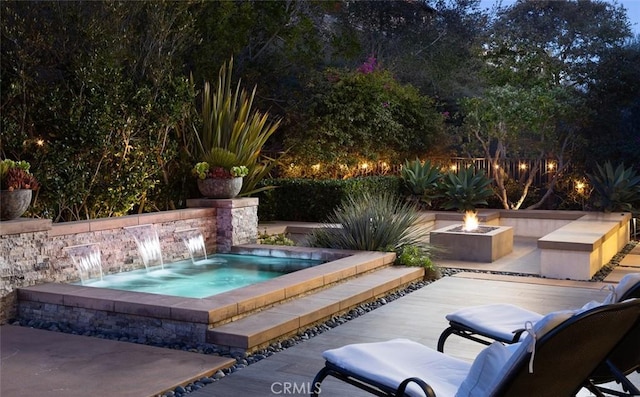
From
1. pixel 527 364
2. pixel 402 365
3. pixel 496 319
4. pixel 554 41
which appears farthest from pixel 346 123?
pixel 527 364

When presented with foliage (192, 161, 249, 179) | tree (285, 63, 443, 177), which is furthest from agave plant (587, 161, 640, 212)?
foliage (192, 161, 249, 179)

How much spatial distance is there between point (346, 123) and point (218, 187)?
5.12 meters

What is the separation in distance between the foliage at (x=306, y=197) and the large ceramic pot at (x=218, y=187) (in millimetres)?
2689

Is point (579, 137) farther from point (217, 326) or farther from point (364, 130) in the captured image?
point (217, 326)

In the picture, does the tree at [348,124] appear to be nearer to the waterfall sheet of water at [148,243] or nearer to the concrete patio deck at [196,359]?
the waterfall sheet of water at [148,243]

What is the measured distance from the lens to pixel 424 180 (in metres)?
14.1

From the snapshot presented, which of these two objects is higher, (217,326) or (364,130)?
(364,130)

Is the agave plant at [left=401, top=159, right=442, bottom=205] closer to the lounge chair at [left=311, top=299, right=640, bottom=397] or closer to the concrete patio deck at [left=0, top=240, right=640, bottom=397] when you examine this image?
the concrete patio deck at [left=0, top=240, right=640, bottom=397]

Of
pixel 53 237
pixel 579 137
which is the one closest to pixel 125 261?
pixel 53 237

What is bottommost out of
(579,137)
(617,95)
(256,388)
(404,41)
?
(256,388)

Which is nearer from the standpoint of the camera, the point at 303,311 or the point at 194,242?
the point at 303,311

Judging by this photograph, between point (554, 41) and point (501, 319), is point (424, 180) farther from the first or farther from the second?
point (501, 319)

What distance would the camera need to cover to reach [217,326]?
17.8 feet

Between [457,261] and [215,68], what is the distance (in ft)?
19.5
